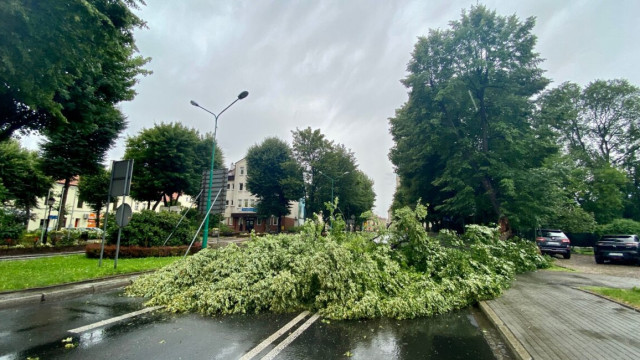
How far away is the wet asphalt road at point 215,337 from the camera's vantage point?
3920mm

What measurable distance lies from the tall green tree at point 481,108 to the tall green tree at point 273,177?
21.1 metres

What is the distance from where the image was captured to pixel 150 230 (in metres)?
15.0

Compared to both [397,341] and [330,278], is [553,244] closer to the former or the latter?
[330,278]

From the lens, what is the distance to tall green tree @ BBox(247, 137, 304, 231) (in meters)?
39.2

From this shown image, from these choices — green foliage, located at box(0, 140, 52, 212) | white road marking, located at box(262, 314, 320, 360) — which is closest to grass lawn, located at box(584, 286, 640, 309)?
white road marking, located at box(262, 314, 320, 360)

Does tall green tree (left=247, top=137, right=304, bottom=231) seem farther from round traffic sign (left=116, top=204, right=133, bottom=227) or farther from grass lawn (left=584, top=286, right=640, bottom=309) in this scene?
grass lawn (left=584, top=286, right=640, bottom=309)

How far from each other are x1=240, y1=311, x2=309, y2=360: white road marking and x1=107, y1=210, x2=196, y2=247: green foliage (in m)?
12.0

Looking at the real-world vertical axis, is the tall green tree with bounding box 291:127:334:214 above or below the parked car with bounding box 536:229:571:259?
above

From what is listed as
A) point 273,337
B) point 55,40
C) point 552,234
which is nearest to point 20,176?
point 55,40

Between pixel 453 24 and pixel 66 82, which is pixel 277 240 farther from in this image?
pixel 453 24

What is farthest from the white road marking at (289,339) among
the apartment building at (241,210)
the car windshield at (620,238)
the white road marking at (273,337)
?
the apartment building at (241,210)

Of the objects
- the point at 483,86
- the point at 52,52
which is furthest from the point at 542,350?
the point at 483,86

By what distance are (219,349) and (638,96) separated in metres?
46.4

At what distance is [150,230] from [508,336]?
15.4 meters
